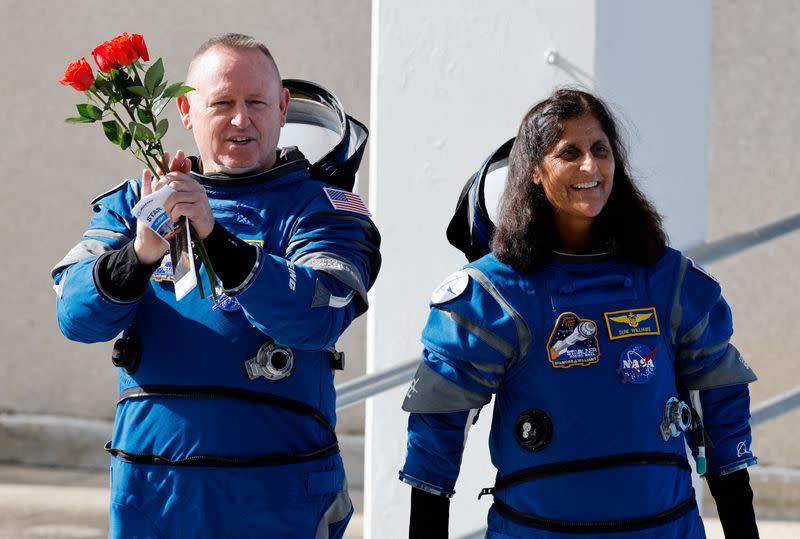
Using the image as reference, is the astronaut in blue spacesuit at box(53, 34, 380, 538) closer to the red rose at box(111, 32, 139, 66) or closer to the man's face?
the man's face

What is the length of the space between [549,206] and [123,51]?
0.70 metres

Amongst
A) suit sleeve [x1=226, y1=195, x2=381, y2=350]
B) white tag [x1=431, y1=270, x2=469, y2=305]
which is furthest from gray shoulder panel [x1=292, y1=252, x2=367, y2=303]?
white tag [x1=431, y1=270, x2=469, y2=305]

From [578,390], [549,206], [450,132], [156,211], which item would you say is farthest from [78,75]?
[450,132]

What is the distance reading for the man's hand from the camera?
1669 mm

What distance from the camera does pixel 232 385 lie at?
1879 millimetres

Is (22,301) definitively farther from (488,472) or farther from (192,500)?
(192,500)

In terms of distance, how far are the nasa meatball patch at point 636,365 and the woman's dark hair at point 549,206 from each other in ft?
0.50

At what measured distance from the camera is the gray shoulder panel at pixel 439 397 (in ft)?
6.13

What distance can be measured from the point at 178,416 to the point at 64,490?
13.0 feet

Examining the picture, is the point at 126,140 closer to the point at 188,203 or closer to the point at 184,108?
the point at 188,203

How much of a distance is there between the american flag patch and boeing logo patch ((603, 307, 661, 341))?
433 mm

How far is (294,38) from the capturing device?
225 inches

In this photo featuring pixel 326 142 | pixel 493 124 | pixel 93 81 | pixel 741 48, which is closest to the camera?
pixel 93 81

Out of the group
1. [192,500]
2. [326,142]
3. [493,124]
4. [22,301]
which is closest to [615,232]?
[326,142]
